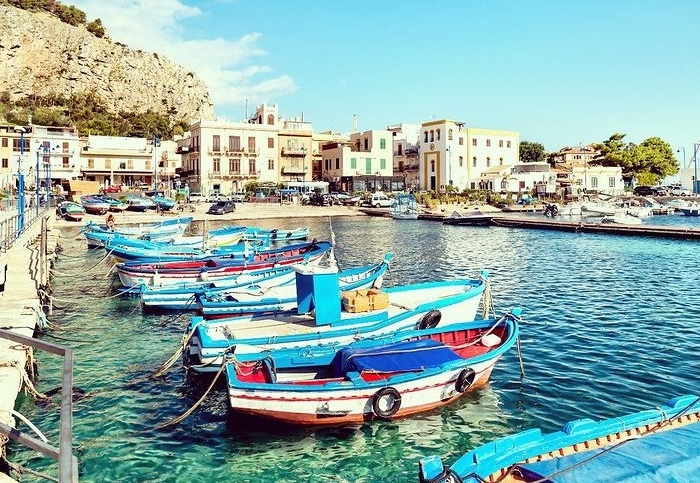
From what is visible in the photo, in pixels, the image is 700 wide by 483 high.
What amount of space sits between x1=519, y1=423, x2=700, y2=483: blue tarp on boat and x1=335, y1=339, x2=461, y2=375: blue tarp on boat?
4922mm

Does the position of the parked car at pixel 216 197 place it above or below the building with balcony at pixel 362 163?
below

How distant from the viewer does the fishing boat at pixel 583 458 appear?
6.93 m

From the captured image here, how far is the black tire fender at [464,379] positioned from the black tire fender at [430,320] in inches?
124

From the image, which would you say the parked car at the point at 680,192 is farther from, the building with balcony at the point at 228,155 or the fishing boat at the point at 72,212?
the fishing boat at the point at 72,212

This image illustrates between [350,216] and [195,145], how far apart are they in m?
26.4

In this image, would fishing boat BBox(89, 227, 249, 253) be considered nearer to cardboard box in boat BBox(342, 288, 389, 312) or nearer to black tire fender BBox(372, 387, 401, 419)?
cardboard box in boat BBox(342, 288, 389, 312)

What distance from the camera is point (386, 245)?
44438mm

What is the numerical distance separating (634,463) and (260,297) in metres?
14.6

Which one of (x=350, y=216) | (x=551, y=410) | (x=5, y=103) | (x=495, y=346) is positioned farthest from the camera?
(x=5, y=103)

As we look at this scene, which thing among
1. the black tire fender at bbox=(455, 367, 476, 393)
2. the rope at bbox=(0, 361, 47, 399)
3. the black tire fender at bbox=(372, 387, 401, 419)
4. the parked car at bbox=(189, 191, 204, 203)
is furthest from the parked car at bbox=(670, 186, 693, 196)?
the rope at bbox=(0, 361, 47, 399)

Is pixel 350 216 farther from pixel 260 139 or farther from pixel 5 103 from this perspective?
pixel 5 103

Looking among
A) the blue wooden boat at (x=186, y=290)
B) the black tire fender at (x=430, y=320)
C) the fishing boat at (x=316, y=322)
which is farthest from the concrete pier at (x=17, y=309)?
the black tire fender at (x=430, y=320)

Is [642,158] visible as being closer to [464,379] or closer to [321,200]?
[321,200]

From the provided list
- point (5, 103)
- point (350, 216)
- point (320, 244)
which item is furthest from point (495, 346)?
point (5, 103)
